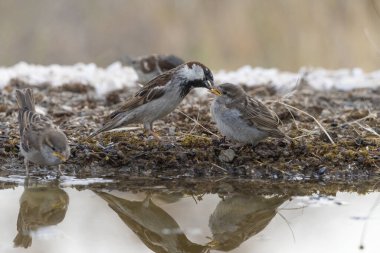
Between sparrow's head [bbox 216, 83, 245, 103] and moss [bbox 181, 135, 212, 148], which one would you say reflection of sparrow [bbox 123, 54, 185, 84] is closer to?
sparrow's head [bbox 216, 83, 245, 103]

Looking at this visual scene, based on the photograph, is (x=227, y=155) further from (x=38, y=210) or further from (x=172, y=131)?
(x=38, y=210)

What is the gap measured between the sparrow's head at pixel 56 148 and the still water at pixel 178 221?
0.76 feet

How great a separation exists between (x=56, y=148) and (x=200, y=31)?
6.85 metres

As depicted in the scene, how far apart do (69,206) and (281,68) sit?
832 centimetres

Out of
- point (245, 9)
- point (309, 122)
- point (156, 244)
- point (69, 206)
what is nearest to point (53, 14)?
point (245, 9)

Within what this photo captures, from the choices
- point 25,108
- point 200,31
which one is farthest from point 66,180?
point 200,31

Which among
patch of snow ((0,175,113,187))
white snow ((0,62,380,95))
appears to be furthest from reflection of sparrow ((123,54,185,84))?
patch of snow ((0,175,113,187))

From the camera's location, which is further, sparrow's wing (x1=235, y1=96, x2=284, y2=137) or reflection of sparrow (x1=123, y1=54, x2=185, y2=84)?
reflection of sparrow (x1=123, y1=54, x2=185, y2=84)

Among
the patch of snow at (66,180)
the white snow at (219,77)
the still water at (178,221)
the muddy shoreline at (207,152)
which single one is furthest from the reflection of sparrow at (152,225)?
the white snow at (219,77)

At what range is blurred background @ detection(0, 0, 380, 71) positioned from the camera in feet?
40.2

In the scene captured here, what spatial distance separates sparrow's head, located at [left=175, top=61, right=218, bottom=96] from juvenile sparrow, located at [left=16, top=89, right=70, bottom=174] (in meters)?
1.39

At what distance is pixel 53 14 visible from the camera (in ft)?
47.5

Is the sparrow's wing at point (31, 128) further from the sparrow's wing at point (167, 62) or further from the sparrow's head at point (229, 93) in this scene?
the sparrow's wing at point (167, 62)


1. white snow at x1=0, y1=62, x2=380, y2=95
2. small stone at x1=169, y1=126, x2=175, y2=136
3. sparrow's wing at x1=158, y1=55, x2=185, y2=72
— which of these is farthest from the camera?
sparrow's wing at x1=158, y1=55, x2=185, y2=72
